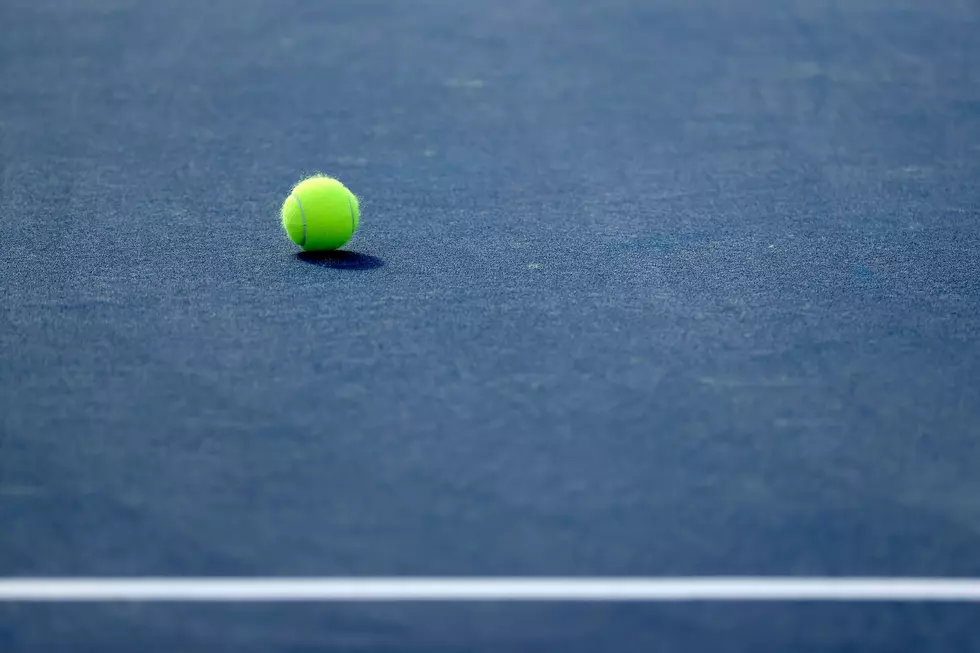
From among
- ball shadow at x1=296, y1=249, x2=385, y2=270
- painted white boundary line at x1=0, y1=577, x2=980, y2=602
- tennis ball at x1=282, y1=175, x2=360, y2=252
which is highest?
tennis ball at x1=282, y1=175, x2=360, y2=252

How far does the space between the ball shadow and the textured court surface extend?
0.04 meters

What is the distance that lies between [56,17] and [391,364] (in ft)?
16.9

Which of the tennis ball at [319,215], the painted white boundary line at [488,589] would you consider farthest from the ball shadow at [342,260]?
the painted white boundary line at [488,589]

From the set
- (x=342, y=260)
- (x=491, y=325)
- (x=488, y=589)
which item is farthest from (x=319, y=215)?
(x=488, y=589)

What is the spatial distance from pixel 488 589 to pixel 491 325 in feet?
5.13

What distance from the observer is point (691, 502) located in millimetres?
2832

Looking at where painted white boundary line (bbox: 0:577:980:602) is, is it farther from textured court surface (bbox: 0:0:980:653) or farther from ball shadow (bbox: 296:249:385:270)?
ball shadow (bbox: 296:249:385:270)

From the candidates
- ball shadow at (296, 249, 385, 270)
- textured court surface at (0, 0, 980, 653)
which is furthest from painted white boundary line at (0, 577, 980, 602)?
ball shadow at (296, 249, 385, 270)

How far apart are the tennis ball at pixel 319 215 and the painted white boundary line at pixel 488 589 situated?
7.29ft

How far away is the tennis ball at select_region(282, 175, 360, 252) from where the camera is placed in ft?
15.0

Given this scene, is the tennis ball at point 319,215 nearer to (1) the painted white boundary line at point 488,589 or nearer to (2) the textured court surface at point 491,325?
(2) the textured court surface at point 491,325

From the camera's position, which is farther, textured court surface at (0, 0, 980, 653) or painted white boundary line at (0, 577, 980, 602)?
textured court surface at (0, 0, 980, 653)

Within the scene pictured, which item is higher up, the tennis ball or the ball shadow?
the tennis ball

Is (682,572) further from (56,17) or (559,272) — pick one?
(56,17)
